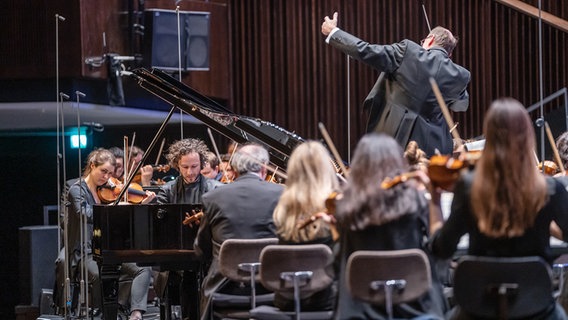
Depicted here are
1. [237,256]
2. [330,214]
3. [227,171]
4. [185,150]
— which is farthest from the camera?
[227,171]

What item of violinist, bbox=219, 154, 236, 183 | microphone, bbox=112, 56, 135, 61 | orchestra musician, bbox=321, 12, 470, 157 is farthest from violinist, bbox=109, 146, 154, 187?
orchestra musician, bbox=321, 12, 470, 157

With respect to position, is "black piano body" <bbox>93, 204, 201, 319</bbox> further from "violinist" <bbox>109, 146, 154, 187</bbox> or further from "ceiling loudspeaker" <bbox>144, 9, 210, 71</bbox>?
"ceiling loudspeaker" <bbox>144, 9, 210, 71</bbox>

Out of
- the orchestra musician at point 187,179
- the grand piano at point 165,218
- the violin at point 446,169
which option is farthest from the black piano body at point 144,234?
the violin at point 446,169

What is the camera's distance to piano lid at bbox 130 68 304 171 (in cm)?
683

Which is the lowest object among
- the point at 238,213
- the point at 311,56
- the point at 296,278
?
the point at 296,278

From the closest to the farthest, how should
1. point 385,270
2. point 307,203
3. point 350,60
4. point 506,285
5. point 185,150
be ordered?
point 506,285
point 385,270
point 307,203
point 185,150
point 350,60

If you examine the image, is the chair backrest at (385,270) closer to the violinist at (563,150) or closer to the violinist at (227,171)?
the violinist at (563,150)

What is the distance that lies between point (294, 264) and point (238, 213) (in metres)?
0.83

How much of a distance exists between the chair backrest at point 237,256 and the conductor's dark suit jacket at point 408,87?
168 cm

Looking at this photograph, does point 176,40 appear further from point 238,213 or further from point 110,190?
point 238,213

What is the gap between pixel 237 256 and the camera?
5289 millimetres

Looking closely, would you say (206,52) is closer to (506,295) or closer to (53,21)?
(53,21)

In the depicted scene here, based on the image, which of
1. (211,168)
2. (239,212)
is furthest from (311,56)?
(239,212)

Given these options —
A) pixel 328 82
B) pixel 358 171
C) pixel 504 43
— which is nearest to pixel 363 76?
pixel 328 82
